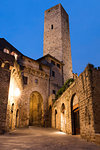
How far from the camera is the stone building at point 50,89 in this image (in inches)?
370

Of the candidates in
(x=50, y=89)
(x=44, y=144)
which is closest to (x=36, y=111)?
(x=50, y=89)

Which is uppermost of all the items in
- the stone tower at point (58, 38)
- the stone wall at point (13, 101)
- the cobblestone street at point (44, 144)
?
the stone tower at point (58, 38)

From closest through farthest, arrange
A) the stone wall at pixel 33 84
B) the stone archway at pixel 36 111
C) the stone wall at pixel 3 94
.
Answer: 1. the stone wall at pixel 3 94
2. the stone wall at pixel 33 84
3. the stone archway at pixel 36 111

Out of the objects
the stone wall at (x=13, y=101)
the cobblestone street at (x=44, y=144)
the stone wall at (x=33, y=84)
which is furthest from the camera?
the stone wall at (x=33, y=84)

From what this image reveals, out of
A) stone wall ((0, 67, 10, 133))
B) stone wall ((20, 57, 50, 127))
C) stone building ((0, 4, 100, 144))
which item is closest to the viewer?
stone building ((0, 4, 100, 144))

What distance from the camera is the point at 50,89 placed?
25.5 meters

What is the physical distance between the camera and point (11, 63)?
14.5 m

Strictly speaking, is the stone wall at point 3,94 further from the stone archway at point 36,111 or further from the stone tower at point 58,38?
the stone tower at point 58,38

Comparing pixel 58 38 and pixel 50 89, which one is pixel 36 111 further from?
pixel 58 38

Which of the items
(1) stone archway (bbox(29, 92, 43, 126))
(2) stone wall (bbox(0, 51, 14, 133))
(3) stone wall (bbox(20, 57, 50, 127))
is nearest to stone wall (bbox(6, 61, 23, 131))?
(2) stone wall (bbox(0, 51, 14, 133))

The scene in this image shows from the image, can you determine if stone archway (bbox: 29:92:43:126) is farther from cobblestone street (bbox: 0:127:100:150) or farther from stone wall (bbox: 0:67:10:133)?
cobblestone street (bbox: 0:127:100:150)

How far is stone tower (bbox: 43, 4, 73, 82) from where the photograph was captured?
1228 inches

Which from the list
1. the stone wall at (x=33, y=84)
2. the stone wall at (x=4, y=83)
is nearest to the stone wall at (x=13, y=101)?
the stone wall at (x=4, y=83)

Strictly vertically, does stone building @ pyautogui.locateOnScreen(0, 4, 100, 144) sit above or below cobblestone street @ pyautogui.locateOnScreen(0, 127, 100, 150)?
above
